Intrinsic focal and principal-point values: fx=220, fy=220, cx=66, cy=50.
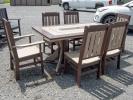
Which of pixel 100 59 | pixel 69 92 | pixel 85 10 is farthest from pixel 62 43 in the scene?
pixel 85 10

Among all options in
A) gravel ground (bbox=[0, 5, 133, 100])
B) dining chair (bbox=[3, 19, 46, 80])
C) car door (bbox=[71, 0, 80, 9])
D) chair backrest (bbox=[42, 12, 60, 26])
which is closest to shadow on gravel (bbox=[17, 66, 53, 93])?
gravel ground (bbox=[0, 5, 133, 100])

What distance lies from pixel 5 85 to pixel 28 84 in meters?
0.44

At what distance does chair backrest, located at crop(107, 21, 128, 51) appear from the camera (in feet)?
14.7

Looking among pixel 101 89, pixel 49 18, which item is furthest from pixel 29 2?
pixel 101 89

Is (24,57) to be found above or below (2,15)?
below

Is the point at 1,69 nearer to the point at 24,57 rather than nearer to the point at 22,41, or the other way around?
the point at 24,57

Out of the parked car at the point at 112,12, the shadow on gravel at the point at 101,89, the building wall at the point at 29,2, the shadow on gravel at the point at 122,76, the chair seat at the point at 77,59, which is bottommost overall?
the shadow on gravel at the point at 101,89

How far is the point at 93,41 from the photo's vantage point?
13.3ft

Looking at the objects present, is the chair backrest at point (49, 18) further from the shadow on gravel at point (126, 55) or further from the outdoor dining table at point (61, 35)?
the shadow on gravel at point (126, 55)

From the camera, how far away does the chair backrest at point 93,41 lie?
3.87 m

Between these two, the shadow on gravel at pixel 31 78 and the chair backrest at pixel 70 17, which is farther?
the chair backrest at pixel 70 17

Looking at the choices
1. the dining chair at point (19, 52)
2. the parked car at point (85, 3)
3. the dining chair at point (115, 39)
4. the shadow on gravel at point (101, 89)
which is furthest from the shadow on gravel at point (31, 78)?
the parked car at point (85, 3)

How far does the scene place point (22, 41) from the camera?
24.1 ft

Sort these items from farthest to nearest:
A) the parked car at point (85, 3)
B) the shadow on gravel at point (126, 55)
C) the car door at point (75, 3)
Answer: the car door at point (75, 3) → the parked car at point (85, 3) → the shadow on gravel at point (126, 55)
